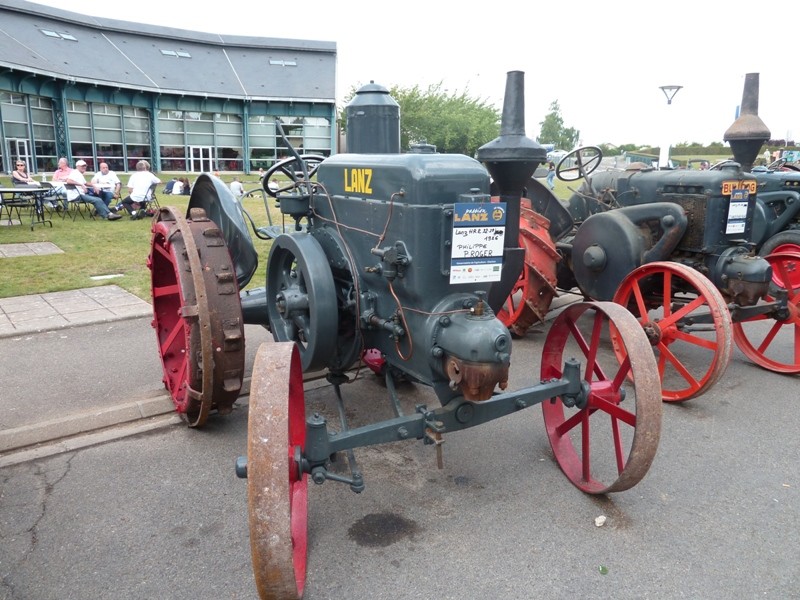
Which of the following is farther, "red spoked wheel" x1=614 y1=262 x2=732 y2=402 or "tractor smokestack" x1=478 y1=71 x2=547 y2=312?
"red spoked wheel" x1=614 y1=262 x2=732 y2=402

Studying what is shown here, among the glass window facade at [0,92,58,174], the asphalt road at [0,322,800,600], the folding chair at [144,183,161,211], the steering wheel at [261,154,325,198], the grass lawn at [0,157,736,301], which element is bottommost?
the asphalt road at [0,322,800,600]

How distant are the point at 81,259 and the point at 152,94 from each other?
64.3 feet

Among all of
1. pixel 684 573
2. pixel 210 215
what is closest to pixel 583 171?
pixel 210 215

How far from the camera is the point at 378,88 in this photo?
11.1 ft

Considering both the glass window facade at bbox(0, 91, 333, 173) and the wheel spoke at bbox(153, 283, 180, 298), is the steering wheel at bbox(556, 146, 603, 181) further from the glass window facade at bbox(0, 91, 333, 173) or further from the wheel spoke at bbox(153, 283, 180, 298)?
the glass window facade at bbox(0, 91, 333, 173)

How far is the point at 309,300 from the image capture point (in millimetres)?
3031

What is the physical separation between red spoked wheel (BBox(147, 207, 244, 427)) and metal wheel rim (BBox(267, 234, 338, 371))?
1.00 feet

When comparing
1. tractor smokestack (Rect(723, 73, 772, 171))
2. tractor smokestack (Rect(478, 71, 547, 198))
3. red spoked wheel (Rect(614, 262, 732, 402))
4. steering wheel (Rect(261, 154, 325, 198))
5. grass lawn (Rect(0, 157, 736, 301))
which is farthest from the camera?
grass lawn (Rect(0, 157, 736, 301))

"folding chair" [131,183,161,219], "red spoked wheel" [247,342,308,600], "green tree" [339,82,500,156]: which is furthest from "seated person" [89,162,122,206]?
"green tree" [339,82,500,156]

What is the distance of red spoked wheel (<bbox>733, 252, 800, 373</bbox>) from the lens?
474 cm

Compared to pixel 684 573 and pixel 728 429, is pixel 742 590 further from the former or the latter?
pixel 728 429

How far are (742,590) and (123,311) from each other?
5.23m

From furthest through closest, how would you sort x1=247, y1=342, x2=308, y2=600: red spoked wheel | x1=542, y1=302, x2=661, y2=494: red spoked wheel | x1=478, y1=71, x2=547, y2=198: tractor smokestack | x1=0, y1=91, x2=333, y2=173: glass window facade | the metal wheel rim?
1. x1=0, y1=91, x2=333, y2=173: glass window facade
2. the metal wheel rim
3. x1=478, y1=71, x2=547, y2=198: tractor smokestack
4. x1=542, y1=302, x2=661, y2=494: red spoked wheel
5. x1=247, y1=342, x2=308, y2=600: red spoked wheel

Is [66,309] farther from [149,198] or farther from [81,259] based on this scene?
[149,198]
